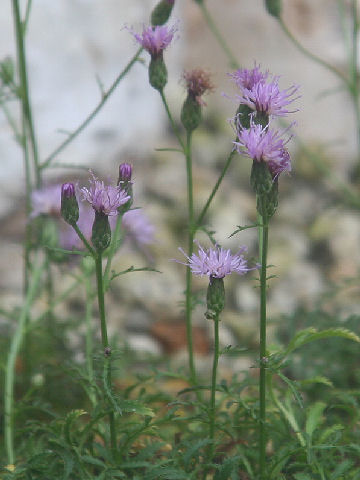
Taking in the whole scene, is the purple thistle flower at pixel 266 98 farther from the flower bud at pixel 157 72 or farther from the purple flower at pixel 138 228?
the purple flower at pixel 138 228

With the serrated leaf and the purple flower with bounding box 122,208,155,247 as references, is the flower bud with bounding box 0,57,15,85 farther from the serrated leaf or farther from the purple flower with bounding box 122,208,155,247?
the serrated leaf

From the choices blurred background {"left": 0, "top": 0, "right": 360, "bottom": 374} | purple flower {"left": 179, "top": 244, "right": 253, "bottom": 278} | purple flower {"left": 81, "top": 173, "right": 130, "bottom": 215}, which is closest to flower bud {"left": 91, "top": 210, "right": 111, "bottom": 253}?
purple flower {"left": 81, "top": 173, "right": 130, "bottom": 215}

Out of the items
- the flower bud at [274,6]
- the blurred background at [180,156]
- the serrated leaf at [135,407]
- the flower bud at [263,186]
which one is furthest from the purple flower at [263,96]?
the blurred background at [180,156]

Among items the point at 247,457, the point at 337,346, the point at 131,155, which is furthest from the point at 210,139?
the point at 247,457

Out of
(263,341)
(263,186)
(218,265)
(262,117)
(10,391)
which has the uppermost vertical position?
(262,117)

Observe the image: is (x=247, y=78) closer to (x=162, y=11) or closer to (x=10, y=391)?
(x=162, y=11)

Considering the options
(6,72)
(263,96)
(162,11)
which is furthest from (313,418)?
(6,72)

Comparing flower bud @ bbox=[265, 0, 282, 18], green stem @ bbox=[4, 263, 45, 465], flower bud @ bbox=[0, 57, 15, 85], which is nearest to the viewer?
green stem @ bbox=[4, 263, 45, 465]
